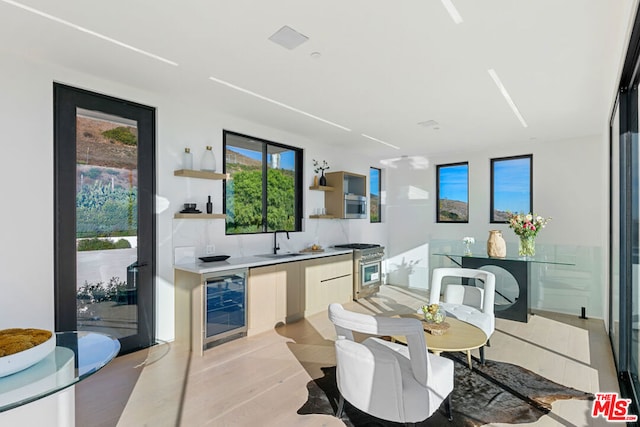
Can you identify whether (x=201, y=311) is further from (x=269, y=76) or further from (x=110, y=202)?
(x=269, y=76)

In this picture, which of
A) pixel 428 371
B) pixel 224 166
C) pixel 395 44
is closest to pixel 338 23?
pixel 395 44

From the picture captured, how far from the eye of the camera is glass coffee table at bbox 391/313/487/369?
2369mm

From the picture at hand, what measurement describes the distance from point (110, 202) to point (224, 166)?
4.59 feet

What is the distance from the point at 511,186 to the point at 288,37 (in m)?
4.89

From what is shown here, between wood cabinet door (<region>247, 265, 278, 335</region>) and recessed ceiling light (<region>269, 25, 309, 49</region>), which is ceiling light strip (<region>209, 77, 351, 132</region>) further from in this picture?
wood cabinet door (<region>247, 265, 278, 335</region>)

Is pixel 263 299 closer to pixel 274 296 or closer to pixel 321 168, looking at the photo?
pixel 274 296

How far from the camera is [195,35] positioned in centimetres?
238

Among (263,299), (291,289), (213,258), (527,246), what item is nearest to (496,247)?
(527,246)

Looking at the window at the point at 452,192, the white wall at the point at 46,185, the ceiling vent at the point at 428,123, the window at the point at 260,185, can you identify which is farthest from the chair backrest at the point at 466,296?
the window at the point at 452,192

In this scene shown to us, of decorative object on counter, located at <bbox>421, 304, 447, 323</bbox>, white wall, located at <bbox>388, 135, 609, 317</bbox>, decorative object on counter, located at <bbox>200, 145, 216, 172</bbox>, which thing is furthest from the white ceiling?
decorative object on counter, located at <bbox>421, 304, 447, 323</bbox>

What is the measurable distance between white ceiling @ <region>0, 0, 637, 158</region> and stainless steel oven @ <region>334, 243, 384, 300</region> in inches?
97.4

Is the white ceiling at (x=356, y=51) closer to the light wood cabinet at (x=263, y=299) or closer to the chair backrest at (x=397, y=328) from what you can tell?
the chair backrest at (x=397, y=328)

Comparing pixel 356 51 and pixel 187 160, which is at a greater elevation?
pixel 356 51

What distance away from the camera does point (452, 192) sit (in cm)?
640
